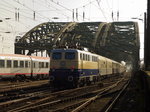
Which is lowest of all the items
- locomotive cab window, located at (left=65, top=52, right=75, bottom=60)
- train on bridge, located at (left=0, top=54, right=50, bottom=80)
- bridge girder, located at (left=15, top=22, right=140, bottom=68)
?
train on bridge, located at (left=0, top=54, right=50, bottom=80)

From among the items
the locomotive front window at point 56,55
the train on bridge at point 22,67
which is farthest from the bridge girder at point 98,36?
the locomotive front window at point 56,55

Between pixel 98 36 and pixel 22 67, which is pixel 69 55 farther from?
pixel 98 36

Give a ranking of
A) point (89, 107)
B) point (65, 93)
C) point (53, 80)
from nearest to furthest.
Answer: point (89, 107), point (65, 93), point (53, 80)

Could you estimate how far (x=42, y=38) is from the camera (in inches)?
3433

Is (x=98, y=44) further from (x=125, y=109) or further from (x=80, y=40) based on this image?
(x=125, y=109)

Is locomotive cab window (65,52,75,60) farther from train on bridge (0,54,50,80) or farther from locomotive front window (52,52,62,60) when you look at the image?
train on bridge (0,54,50,80)

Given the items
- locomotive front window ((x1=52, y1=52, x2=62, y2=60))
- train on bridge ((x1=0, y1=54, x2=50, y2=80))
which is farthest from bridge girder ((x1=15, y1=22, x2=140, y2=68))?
locomotive front window ((x1=52, y1=52, x2=62, y2=60))

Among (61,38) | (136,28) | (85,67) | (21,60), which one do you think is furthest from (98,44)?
(85,67)

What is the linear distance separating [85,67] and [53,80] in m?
3.61

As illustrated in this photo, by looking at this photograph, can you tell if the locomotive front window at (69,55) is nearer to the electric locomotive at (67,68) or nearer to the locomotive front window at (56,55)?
the electric locomotive at (67,68)

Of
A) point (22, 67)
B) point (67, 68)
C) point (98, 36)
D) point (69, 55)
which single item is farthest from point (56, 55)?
point (98, 36)

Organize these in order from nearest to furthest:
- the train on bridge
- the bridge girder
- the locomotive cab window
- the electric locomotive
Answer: the electric locomotive → the locomotive cab window → the train on bridge → the bridge girder

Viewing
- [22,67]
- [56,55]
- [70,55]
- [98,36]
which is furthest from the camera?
[98,36]

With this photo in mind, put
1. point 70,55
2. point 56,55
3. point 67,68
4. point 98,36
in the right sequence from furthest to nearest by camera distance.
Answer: point 98,36, point 56,55, point 70,55, point 67,68
